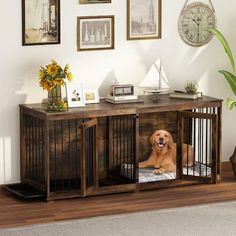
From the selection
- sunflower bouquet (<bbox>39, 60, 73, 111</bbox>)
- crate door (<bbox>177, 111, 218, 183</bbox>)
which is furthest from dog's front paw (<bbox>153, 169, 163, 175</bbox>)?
A: sunflower bouquet (<bbox>39, 60, 73, 111</bbox>)

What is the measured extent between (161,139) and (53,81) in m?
1.08

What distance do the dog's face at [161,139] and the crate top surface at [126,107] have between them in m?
0.26

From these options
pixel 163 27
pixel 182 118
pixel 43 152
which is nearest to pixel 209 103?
pixel 182 118

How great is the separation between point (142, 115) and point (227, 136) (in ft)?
3.13

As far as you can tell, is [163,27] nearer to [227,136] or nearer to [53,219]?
[227,136]

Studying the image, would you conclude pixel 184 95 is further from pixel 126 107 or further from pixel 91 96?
pixel 91 96

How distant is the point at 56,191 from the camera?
7371 millimetres

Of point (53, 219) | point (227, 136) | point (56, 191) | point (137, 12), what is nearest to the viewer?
point (53, 219)

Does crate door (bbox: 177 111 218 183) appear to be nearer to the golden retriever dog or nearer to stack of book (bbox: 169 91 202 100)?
the golden retriever dog

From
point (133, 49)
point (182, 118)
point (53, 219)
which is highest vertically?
point (133, 49)

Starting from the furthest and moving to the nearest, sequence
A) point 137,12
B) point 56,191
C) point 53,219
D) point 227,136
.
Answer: point 227,136 < point 137,12 < point 56,191 < point 53,219

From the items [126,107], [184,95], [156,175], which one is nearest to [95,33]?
[126,107]

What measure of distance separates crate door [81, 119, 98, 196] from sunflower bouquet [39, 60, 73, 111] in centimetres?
28

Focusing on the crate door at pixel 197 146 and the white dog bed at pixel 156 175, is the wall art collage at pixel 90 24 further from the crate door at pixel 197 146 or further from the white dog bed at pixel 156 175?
the white dog bed at pixel 156 175
